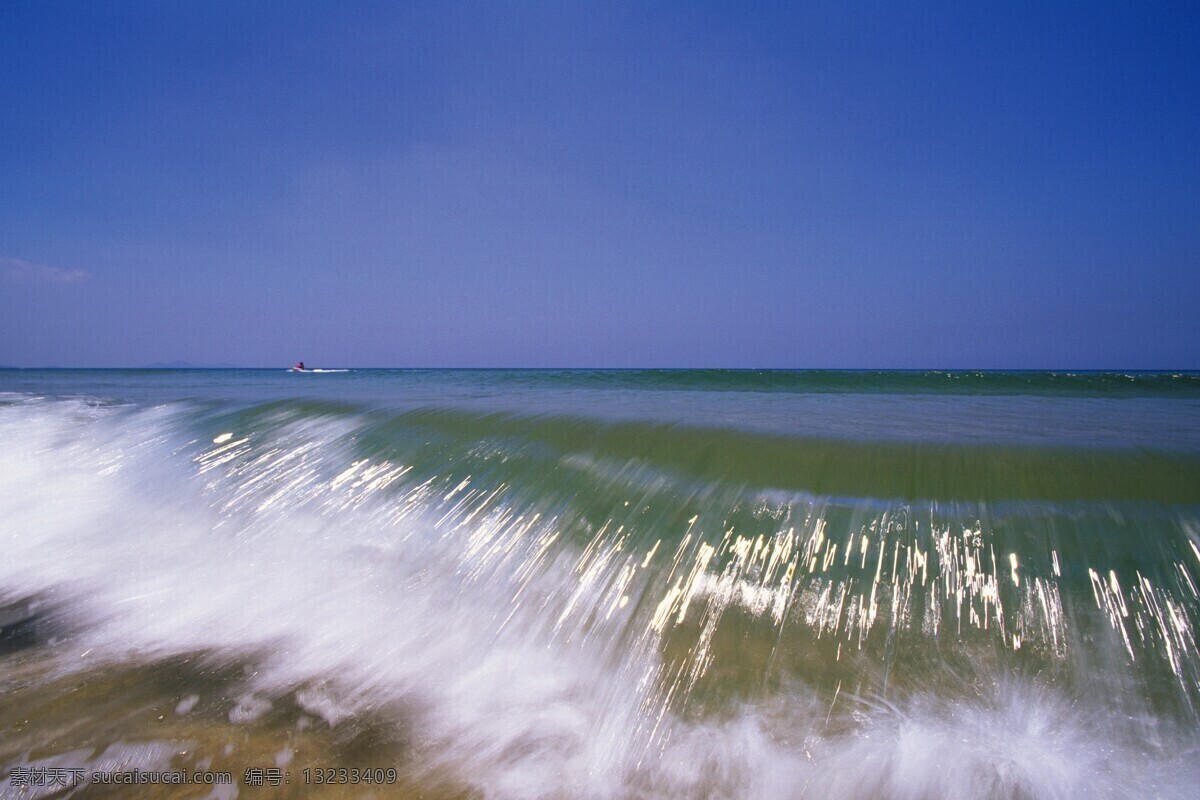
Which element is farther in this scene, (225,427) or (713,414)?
(713,414)

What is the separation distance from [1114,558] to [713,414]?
6.03m

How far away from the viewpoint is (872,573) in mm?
3650

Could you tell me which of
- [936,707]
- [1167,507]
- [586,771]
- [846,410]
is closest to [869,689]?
[936,707]

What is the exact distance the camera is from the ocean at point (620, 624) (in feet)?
8.01

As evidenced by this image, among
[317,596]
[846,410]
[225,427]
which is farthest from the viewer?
[846,410]

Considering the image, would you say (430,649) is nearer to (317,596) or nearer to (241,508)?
(317,596)

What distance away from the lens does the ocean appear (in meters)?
2.44

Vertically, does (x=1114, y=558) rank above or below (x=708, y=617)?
above

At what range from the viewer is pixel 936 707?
106 inches

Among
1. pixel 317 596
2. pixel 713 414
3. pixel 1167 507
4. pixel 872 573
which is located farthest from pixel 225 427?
pixel 1167 507

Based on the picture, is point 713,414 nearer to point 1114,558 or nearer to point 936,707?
point 1114,558

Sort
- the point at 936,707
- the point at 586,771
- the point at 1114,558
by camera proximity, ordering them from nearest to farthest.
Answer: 1. the point at 586,771
2. the point at 936,707
3. the point at 1114,558

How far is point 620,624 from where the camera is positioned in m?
3.45

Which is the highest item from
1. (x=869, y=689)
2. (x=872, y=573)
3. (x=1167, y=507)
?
(x=1167, y=507)
